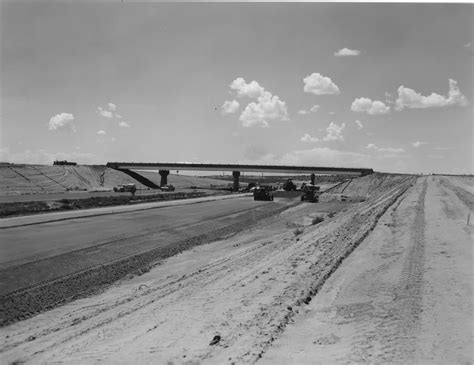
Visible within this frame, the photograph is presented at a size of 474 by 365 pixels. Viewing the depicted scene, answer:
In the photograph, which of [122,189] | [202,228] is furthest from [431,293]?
[122,189]

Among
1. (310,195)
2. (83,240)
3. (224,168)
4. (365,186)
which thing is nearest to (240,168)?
(224,168)

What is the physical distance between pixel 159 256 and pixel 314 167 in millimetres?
110211

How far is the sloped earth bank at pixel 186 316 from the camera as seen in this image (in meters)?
8.38

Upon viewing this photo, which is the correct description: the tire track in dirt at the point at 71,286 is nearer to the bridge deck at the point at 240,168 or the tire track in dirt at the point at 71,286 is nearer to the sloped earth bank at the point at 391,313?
the sloped earth bank at the point at 391,313

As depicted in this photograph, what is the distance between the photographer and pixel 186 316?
1037 centimetres

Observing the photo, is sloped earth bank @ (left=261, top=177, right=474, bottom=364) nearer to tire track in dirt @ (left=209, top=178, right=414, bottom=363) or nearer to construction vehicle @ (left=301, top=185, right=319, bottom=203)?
tire track in dirt @ (left=209, top=178, right=414, bottom=363)

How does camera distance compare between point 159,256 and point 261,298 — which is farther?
point 159,256

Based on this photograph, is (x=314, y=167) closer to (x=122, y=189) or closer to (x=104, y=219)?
(x=122, y=189)

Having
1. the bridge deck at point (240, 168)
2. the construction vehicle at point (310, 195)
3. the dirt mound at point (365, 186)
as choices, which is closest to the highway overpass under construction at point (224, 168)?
the bridge deck at point (240, 168)

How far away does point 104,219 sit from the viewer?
123 ft

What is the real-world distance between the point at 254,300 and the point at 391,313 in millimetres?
3376

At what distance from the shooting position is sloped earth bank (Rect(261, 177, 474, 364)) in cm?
773

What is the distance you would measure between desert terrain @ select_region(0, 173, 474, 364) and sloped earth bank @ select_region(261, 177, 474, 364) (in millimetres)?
29

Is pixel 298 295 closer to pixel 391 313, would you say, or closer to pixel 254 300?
pixel 254 300
